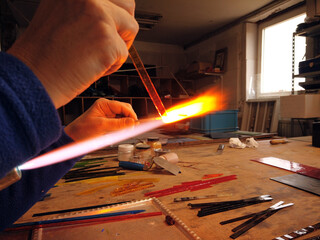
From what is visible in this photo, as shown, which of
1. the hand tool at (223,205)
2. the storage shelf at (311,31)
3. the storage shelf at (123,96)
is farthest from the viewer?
the storage shelf at (123,96)

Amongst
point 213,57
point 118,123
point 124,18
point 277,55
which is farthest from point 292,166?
point 213,57

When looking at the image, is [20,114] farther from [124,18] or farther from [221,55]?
[221,55]

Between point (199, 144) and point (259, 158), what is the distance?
0.58 metres

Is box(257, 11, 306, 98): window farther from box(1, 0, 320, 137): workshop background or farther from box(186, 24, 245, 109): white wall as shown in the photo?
box(186, 24, 245, 109): white wall

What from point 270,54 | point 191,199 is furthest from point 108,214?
point 270,54

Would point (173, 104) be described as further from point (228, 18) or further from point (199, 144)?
point (199, 144)

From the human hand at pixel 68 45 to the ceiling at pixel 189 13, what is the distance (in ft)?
11.6

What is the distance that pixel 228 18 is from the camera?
4.31m

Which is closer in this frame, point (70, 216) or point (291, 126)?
point (70, 216)

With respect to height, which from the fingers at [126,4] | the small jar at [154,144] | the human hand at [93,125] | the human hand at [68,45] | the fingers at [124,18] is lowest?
the small jar at [154,144]

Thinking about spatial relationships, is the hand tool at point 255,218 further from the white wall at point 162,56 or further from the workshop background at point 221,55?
the white wall at point 162,56

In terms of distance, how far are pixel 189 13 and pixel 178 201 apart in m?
4.04

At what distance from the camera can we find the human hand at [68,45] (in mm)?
283

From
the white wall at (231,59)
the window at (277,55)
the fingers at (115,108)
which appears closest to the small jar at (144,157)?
the fingers at (115,108)
